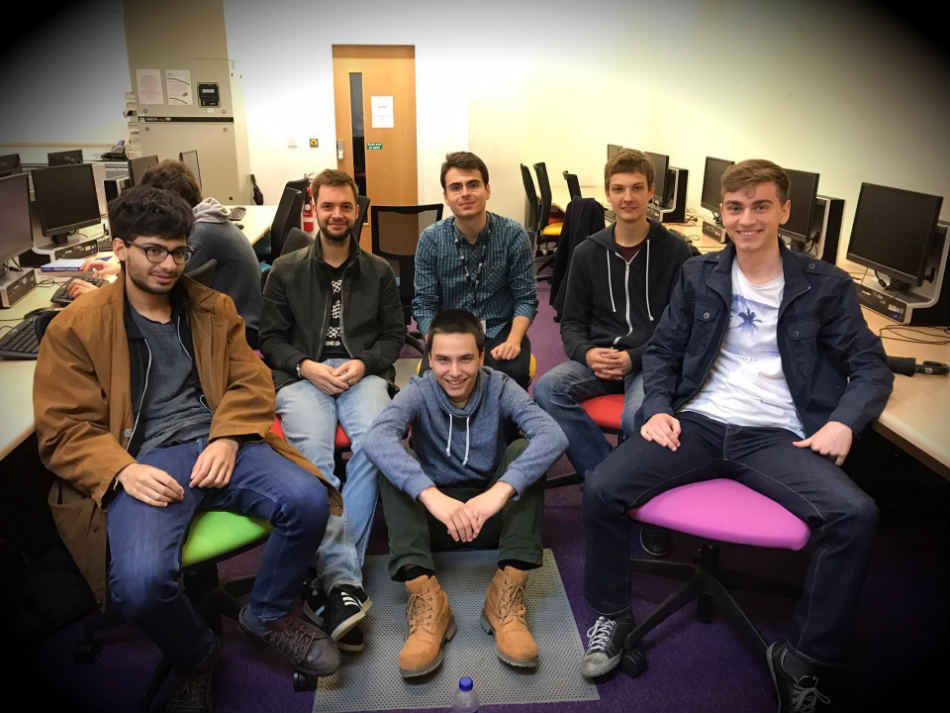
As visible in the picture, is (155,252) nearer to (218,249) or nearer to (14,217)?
(218,249)

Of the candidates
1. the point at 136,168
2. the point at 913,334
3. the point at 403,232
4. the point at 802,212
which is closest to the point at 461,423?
the point at 913,334

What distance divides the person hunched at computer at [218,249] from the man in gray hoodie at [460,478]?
3.35ft

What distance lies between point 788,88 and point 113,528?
402 centimetres

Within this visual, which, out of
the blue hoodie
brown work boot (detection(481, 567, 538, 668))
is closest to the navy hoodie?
the blue hoodie

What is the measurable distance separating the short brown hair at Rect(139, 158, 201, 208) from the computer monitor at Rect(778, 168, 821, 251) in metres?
2.50

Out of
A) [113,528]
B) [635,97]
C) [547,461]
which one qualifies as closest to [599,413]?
[547,461]

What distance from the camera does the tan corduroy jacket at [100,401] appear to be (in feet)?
5.15


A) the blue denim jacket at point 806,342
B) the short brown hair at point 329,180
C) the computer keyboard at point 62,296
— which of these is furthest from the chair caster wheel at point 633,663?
the computer keyboard at point 62,296

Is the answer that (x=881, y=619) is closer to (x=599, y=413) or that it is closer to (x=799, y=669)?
(x=799, y=669)

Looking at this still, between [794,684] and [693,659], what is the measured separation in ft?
0.97

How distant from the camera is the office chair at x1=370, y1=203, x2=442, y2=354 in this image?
3.70 m

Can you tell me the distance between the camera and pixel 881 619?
6.51ft

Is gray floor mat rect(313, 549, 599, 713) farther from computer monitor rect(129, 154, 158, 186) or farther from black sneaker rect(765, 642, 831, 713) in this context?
computer monitor rect(129, 154, 158, 186)

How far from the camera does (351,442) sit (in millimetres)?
2107
